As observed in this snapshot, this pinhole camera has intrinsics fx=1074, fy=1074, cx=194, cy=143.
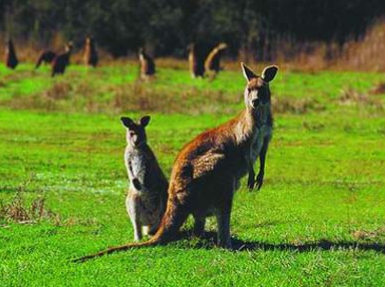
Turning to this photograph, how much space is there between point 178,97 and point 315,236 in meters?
16.3

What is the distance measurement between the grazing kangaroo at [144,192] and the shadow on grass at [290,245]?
423 mm

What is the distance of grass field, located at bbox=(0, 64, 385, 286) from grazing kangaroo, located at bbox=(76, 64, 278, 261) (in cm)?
29

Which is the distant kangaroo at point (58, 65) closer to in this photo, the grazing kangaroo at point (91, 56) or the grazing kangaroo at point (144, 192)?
the grazing kangaroo at point (91, 56)

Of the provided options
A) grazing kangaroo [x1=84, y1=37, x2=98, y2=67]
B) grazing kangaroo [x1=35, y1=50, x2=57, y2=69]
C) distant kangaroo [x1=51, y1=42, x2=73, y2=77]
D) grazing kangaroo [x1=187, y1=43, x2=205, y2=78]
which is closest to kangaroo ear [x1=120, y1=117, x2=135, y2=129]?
distant kangaroo [x1=51, y1=42, x2=73, y2=77]

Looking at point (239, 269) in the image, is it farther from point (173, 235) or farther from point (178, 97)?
point (178, 97)

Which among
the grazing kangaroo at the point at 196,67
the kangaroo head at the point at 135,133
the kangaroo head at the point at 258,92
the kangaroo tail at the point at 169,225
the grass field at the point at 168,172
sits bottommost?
the grass field at the point at 168,172

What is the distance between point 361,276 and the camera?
9.10 m

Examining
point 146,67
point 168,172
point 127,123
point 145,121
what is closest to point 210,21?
point 146,67

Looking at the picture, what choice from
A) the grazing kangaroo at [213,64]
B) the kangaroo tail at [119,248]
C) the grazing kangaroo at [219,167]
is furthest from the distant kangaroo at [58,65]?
the kangaroo tail at [119,248]

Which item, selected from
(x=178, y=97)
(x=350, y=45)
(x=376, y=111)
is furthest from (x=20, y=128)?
(x=350, y=45)

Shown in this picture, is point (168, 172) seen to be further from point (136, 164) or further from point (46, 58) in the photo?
point (46, 58)

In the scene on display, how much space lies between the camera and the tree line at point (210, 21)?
42.8m

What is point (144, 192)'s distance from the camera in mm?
10906

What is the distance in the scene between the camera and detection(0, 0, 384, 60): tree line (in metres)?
42.8
